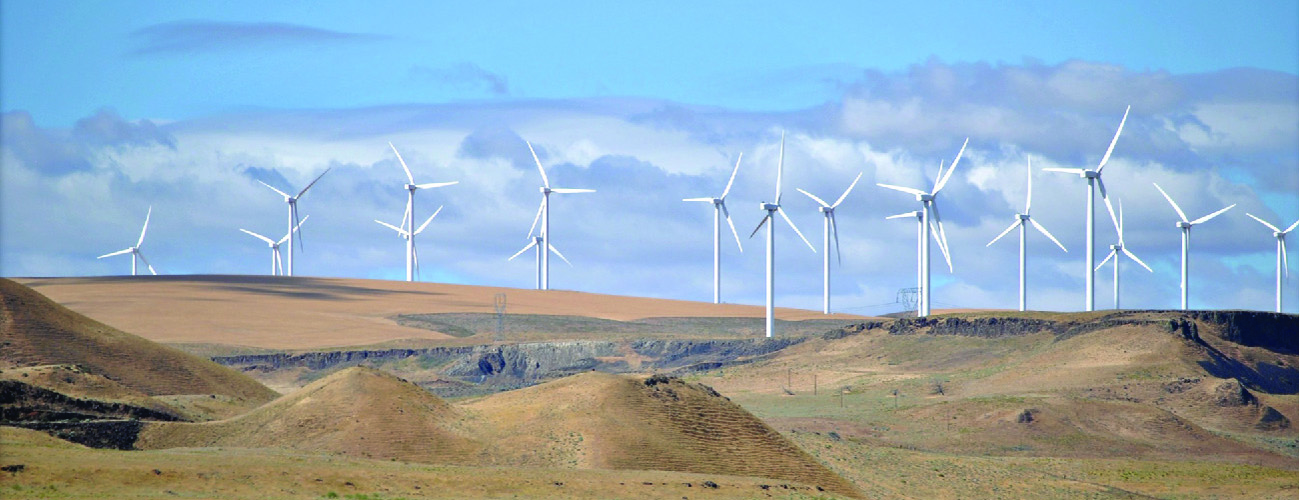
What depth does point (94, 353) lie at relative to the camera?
7825cm

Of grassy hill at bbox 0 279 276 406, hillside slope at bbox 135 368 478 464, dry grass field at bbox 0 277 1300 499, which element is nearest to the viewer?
dry grass field at bbox 0 277 1300 499

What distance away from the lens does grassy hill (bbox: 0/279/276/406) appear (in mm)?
75875

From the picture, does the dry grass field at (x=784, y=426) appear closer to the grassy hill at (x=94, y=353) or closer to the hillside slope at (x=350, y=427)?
the hillside slope at (x=350, y=427)

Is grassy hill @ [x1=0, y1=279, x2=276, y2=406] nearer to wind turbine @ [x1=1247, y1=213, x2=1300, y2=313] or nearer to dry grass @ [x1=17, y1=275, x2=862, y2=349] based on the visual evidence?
dry grass @ [x1=17, y1=275, x2=862, y2=349]

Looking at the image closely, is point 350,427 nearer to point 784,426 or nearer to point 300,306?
point 784,426

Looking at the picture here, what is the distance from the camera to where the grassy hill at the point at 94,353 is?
75.9 m

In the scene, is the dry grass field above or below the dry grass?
below

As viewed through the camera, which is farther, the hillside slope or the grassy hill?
the grassy hill

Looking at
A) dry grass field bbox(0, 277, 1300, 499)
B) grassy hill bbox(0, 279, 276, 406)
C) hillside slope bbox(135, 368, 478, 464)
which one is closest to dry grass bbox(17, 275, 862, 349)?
dry grass field bbox(0, 277, 1300, 499)

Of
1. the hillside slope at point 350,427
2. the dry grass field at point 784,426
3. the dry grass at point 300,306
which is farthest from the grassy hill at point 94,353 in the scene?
the dry grass at point 300,306

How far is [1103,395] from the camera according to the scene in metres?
105

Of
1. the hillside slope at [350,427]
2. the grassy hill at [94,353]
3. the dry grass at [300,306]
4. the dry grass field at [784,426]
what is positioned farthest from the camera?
the dry grass at [300,306]

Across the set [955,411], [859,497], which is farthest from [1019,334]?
[859,497]

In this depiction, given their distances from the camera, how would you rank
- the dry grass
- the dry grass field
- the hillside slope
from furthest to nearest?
1. the dry grass
2. the hillside slope
3. the dry grass field
